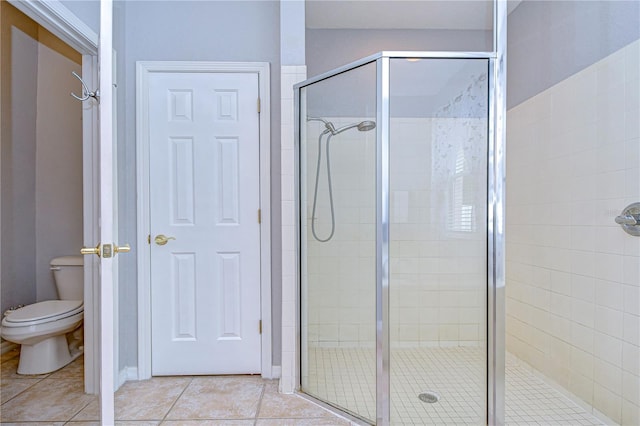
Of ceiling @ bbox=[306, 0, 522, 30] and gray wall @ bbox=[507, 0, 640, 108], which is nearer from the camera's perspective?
gray wall @ bbox=[507, 0, 640, 108]

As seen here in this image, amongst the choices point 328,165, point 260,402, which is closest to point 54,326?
point 260,402

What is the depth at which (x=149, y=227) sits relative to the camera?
7.11ft

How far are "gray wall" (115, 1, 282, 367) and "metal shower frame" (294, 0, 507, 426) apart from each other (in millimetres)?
798

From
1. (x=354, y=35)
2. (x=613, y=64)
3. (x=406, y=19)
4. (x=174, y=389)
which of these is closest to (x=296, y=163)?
(x=354, y=35)

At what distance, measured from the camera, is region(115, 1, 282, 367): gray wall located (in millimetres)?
2146

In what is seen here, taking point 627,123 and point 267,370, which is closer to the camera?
point 627,123

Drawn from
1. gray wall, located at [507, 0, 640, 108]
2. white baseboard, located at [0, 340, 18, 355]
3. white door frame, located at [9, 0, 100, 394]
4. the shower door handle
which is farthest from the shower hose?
white baseboard, located at [0, 340, 18, 355]

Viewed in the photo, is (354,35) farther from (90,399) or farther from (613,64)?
(90,399)

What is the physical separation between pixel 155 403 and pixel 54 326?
0.73m

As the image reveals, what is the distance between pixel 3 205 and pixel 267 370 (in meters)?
1.74

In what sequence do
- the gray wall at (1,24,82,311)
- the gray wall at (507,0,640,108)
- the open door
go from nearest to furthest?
→ the open door, the gray wall at (507,0,640,108), the gray wall at (1,24,82,311)

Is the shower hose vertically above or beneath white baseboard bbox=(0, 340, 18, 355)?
above

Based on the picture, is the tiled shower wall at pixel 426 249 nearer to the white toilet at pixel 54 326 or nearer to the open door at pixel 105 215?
the open door at pixel 105 215

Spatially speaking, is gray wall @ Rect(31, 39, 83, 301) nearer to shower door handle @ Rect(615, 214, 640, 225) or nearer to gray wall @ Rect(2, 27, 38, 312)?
gray wall @ Rect(2, 27, 38, 312)
